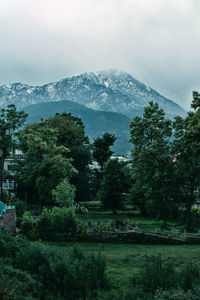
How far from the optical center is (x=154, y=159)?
30.3 m

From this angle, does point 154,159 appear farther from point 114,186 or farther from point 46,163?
point 114,186

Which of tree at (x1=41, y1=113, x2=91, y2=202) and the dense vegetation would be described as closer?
the dense vegetation

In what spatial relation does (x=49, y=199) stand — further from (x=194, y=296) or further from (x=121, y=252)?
(x=194, y=296)

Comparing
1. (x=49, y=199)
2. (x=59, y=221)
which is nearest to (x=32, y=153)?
(x=49, y=199)

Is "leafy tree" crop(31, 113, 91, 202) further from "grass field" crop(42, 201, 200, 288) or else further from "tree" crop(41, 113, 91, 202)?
"grass field" crop(42, 201, 200, 288)

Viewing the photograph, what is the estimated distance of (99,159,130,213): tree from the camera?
156 ft

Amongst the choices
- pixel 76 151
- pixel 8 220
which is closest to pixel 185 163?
pixel 8 220

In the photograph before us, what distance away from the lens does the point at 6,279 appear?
9.26 m

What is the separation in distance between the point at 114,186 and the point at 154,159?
58.4 feet

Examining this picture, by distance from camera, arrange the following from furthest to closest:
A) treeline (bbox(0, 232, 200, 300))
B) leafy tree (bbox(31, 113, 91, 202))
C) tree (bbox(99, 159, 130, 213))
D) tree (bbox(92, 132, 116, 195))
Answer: tree (bbox(92, 132, 116, 195)), tree (bbox(99, 159, 130, 213)), leafy tree (bbox(31, 113, 91, 202)), treeline (bbox(0, 232, 200, 300))

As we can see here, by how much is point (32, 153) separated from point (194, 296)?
3166 centimetres

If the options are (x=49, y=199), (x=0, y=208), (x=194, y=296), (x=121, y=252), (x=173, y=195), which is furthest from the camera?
(x=49, y=199)

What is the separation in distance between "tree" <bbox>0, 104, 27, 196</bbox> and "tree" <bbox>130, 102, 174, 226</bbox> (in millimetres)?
16470

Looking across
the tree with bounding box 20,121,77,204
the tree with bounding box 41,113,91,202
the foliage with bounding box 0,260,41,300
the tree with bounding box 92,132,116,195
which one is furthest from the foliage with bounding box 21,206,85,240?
the tree with bounding box 92,132,116,195
